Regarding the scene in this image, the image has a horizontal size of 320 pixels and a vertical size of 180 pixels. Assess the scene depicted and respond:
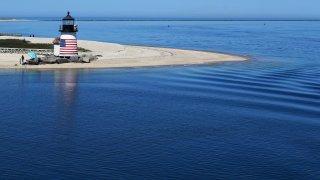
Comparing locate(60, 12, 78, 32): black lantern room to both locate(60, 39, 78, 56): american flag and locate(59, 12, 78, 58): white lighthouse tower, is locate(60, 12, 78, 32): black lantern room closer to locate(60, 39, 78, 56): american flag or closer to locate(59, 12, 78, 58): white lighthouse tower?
locate(59, 12, 78, 58): white lighthouse tower

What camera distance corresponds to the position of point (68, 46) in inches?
2516

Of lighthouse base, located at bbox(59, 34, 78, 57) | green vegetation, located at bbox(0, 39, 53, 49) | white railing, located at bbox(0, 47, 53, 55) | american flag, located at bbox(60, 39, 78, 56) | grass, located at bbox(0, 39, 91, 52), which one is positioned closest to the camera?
lighthouse base, located at bbox(59, 34, 78, 57)

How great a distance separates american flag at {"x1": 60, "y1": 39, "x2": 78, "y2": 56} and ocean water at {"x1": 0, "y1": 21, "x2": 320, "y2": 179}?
7.35m

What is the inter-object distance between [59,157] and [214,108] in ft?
53.3

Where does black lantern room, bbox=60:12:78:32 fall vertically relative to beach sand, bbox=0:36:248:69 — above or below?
above

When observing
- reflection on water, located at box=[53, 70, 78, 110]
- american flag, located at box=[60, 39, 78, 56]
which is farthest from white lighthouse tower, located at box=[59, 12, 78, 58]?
reflection on water, located at box=[53, 70, 78, 110]

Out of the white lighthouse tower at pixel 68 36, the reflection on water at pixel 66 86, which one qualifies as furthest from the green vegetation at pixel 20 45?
the reflection on water at pixel 66 86

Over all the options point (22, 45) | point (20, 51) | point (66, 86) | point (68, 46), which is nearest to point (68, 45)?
point (68, 46)

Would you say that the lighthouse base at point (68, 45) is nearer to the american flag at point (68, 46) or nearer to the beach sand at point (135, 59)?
the american flag at point (68, 46)

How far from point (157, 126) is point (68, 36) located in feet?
110

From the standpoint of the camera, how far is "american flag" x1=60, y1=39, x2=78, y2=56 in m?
63.6

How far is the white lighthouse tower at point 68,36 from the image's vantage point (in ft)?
206

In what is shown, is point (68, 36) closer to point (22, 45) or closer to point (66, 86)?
point (66, 86)

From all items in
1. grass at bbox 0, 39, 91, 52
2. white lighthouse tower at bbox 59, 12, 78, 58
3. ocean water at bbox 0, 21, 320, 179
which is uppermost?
white lighthouse tower at bbox 59, 12, 78, 58
